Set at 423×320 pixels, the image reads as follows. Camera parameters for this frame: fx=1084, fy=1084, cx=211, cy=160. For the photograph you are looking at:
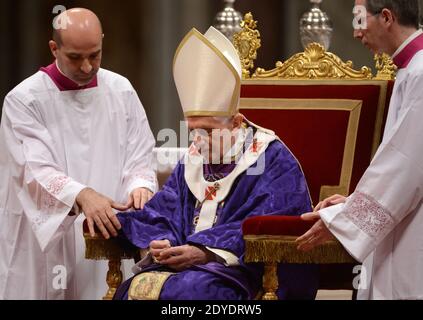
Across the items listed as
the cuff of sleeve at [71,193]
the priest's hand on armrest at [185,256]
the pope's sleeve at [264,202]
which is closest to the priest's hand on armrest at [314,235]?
the pope's sleeve at [264,202]

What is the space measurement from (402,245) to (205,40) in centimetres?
119

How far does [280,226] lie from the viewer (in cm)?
428

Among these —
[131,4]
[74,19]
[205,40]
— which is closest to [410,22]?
[205,40]

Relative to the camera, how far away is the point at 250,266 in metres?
4.45

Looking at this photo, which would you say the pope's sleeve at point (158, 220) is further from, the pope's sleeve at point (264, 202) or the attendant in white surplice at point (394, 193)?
the attendant in white surplice at point (394, 193)

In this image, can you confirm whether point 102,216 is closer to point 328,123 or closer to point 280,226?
point 280,226

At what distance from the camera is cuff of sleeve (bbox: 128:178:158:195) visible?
198 inches

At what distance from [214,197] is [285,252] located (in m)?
0.50

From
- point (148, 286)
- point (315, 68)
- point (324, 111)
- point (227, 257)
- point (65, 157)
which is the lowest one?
point (148, 286)

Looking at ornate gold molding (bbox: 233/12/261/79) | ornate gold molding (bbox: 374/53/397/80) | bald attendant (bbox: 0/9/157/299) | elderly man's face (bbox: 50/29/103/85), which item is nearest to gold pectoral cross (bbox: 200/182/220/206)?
bald attendant (bbox: 0/9/157/299)

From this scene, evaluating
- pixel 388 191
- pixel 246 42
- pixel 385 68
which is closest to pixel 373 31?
pixel 388 191

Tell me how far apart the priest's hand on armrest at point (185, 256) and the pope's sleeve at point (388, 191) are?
53 cm

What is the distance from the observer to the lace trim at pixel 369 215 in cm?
421

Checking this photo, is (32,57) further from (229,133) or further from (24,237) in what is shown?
(229,133)
